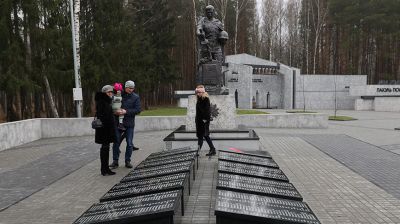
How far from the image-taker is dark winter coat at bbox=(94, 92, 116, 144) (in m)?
6.76

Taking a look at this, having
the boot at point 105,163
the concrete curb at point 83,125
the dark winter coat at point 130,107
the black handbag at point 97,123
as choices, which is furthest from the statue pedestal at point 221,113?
the concrete curb at point 83,125

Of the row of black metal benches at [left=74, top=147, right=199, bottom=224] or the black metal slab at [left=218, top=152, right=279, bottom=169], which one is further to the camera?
the black metal slab at [left=218, top=152, right=279, bottom=169]

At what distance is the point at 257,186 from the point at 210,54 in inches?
271

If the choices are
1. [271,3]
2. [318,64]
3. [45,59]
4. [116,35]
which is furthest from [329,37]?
[45,59]

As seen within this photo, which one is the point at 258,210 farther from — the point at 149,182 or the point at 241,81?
the point at 241,81

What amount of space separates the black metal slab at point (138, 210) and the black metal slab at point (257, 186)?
2.19 ft

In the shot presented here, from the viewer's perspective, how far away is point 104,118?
22.2 ft

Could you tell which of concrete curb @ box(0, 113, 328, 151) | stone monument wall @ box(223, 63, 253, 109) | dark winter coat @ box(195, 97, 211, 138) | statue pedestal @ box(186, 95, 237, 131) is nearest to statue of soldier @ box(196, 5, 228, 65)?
statue pedestal @ box(186, 95, 237, 131)

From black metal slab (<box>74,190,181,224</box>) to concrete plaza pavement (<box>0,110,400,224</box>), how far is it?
0.96m

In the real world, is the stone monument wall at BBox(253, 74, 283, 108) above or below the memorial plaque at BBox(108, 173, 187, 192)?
above

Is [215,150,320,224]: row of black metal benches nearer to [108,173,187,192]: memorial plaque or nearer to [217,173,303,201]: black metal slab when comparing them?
[217,173,303,201]: black metal slab

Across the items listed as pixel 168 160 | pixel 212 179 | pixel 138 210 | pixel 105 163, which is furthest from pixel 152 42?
pixel 138 210

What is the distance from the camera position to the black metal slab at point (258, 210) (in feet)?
10.4

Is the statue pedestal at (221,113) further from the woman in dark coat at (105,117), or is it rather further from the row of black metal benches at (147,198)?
the row of black metal benches at (147,198)
